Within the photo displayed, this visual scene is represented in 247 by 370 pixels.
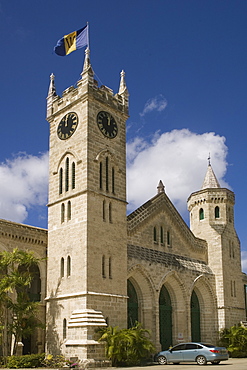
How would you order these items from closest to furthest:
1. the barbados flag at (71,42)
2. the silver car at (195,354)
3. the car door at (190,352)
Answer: the silver car at (195,354), the car door at (190,352), the barbados flag at (71,42)

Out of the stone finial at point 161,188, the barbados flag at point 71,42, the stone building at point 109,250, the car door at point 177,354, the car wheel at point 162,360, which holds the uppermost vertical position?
the barbados flag at point 71,42

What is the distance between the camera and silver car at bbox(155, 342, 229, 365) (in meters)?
28.2

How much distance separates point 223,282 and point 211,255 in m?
2.61

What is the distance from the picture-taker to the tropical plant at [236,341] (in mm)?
37047

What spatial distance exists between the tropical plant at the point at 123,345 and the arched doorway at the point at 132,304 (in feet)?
17.4

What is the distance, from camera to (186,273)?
124ft

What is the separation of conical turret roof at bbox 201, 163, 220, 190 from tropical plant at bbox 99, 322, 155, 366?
774 inches

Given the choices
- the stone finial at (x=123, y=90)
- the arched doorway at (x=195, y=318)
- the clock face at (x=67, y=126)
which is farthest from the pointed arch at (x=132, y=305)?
the stone finial at (x=123, y=90)

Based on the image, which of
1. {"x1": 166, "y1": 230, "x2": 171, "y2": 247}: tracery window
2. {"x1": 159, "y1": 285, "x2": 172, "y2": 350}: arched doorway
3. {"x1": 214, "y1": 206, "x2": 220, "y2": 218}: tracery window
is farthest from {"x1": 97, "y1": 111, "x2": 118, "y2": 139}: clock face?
{"x1": 214, "y1": 206, "x2": 220, "y2": 218}: tracery window

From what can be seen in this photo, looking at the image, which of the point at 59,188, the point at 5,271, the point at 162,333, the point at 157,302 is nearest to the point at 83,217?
the point at 59,188

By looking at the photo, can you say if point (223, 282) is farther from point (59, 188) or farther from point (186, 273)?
point (59, 188)

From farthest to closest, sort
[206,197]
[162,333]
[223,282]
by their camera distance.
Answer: [206,197] → [223,282] → [162,333]

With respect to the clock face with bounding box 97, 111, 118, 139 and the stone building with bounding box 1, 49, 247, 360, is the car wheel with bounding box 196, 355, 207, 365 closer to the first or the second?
the stone building with bounding box 1, 49, 247, 360

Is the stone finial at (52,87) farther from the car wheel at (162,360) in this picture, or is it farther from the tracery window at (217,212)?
the car wheel at (162,360)
